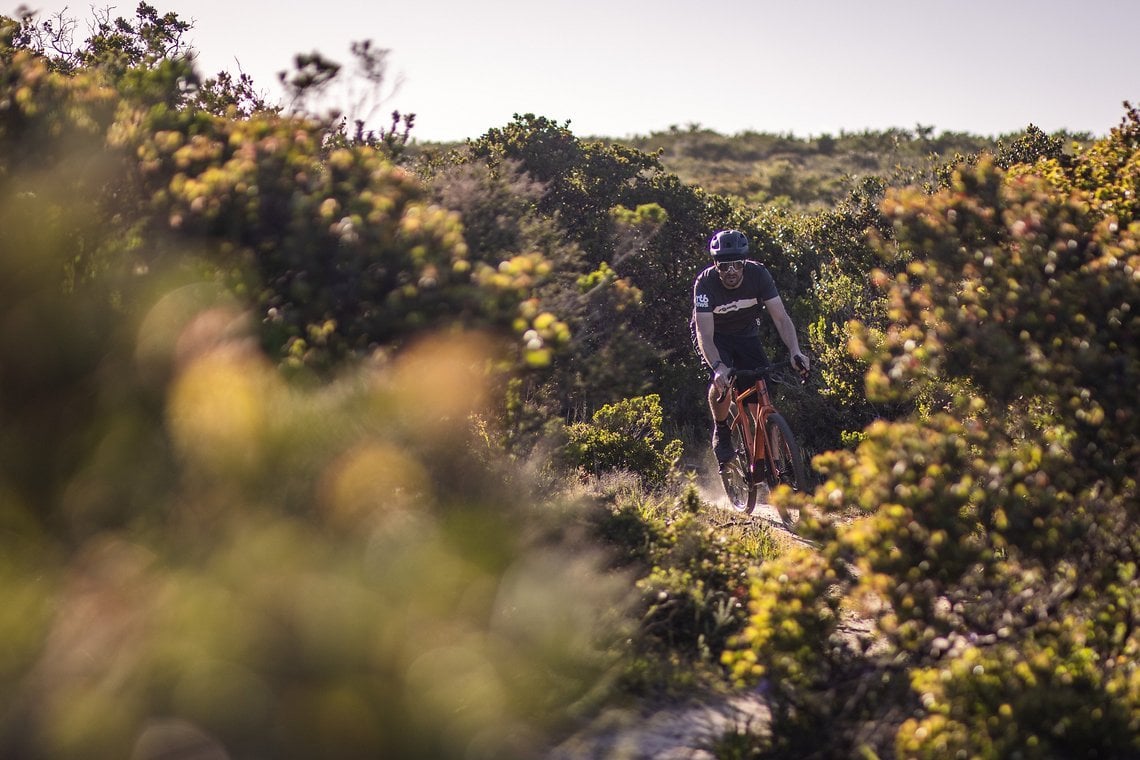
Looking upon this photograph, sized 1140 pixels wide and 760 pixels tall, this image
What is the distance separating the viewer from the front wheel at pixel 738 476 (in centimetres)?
914

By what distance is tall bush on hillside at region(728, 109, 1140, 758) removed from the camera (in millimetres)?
3943

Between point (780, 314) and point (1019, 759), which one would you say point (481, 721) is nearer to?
point (1019, 759)

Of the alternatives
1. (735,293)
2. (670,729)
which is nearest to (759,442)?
(735,293)

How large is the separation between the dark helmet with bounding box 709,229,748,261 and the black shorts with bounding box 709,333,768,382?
821 millimetres

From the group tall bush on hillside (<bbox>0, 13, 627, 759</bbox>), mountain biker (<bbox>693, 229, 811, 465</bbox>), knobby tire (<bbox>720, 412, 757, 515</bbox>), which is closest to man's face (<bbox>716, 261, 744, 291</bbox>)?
mountain biker (<bbox>693, 229, 811, 465</bbox>)

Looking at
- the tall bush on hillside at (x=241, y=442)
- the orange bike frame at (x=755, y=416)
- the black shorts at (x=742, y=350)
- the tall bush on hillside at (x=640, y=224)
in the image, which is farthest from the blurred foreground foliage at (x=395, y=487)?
the tall bush on hillside at (x=640, y=224)

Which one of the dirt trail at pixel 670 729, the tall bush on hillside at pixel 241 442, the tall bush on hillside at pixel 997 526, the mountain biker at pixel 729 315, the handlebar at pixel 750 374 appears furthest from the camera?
the handlebar at pixel 750 374

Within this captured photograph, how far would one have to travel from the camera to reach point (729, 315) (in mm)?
9008

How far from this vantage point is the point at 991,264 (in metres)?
4.65

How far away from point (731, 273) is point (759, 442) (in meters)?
1.50

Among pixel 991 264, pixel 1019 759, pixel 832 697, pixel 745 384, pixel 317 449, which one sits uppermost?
pixel 745 384

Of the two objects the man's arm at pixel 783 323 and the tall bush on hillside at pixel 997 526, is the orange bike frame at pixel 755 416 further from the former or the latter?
the tall bush on hillside at pixel 997 526

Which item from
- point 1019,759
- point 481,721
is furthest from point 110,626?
point 1019,759

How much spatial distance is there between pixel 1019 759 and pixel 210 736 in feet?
9.77
